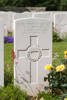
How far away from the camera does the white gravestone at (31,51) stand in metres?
5.37

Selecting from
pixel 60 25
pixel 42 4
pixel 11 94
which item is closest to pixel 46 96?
pixel 11 94

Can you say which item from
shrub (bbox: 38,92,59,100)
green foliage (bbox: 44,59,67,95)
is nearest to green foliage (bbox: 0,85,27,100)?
shrub (bbox: 38,92,59,100)

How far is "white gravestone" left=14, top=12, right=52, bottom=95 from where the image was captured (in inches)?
211

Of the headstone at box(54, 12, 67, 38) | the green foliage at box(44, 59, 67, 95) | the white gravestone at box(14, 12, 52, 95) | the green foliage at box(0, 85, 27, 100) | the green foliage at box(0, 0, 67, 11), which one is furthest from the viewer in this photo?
the green foliage at box(0, 0, 67, 11)

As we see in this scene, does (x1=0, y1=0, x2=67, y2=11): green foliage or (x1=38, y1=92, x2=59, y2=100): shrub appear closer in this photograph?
(x1=38, y1=92, x2=59, y2=100): shrub

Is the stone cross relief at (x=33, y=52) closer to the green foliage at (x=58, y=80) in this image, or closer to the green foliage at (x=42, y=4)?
the green foliage at (x=58, y=80)

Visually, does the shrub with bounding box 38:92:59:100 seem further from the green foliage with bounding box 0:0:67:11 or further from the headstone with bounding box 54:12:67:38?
the green foliage with bounding box 0:0:67:11

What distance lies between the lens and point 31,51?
17.9 feet

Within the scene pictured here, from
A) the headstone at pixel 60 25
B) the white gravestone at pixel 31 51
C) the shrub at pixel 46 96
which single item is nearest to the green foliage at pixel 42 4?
the headstone at pixel 60 25

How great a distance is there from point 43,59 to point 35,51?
0.65ft

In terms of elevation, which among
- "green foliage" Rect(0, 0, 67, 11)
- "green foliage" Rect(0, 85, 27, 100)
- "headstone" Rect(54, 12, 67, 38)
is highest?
"green foliage" Rect(0, 0, 67, 11)

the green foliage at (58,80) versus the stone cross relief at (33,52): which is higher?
the stone cross relief at (33,52)

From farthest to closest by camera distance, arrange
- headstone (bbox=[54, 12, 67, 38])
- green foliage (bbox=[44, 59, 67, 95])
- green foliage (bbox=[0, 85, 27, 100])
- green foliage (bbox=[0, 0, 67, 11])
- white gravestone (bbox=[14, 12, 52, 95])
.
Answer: green foliage (bbox=[0, 0, 67, 11])
headstone (bbox=[54, 12, 67, 38])
white gravestone (bbox=[14, 12, 52, 95])
green foliage (bbox=[44, 59, 67, 95])
green foliage (bbox=[0, 85, 27, 100])

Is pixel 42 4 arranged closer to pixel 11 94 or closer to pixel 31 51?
pixel 31 51
